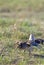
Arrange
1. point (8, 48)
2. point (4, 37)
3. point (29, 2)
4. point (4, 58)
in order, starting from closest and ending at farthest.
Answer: point (4, 58) < point (8, 48) < point (4, 37) < point (29, 2)

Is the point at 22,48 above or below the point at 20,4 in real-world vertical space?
below

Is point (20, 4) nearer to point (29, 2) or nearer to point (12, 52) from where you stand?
point (29, 2)

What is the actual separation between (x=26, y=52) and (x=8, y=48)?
489 mm

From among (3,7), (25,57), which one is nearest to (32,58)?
(25,57)

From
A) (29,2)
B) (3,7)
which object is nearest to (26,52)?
(3,7)

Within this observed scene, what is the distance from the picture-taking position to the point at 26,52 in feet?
26.8

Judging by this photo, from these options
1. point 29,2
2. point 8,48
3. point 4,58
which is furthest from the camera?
point 29,2

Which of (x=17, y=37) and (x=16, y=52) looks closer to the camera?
(x=16, y=52)

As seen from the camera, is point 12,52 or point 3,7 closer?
point 12,52

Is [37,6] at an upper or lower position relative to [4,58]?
upper

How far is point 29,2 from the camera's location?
25953 millimetres

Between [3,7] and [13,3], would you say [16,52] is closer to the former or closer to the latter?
[3,7]

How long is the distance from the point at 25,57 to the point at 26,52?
265 millimetres

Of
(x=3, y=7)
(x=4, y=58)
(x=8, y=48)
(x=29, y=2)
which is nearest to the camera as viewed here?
(x=4, y=58)
